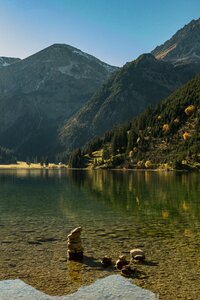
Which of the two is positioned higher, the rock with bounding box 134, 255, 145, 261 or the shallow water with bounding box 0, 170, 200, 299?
the rock with bounding box 134, 255, 145, 261

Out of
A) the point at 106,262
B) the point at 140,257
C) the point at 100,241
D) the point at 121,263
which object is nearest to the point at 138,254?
the point at 140,257

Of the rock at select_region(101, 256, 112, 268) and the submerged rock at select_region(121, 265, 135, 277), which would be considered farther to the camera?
the rock at select_region(101, 256, 112, 268)

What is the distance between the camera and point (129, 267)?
29875 mm

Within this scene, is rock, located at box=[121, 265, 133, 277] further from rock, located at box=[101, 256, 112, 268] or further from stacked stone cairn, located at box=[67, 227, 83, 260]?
stacked stone cairn, located at box=[67, 227, 83, 260]

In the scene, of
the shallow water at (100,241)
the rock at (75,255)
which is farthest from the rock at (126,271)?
the rock at (75,255)

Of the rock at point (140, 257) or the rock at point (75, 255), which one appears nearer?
the rock at point (140, 257)

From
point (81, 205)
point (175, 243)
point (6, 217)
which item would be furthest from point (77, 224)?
point (81, 205)

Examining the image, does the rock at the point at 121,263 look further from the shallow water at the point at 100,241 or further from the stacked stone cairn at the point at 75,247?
the stacked stone cairn at the point at 75,247

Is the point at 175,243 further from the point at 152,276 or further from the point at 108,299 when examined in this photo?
the point at 108,299

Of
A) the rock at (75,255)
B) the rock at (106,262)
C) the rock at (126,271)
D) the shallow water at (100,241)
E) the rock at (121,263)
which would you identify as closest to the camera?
the shallow water at (100,241)

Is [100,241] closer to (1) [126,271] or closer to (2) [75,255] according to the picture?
(2) [75,255]

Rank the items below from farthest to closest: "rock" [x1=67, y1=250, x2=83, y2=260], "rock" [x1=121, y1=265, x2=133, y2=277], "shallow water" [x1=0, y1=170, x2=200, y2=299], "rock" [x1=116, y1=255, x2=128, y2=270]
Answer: "rock" [x1=67, y1=250, x2=83, y2=260], "rock" [x1=116, y1=255, x2=128, y2=270], "rock" [x1=121, y1=265, x2=133, y2=277], "shallow water" [x1=0, y1=170, x2=200, y2=299]

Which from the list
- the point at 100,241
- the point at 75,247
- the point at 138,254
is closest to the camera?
the point at 138,254

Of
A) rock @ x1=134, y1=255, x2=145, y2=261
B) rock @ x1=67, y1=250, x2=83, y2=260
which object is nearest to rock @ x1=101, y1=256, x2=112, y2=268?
rock @ x1=134, y1=255, x2=145, y2=261
